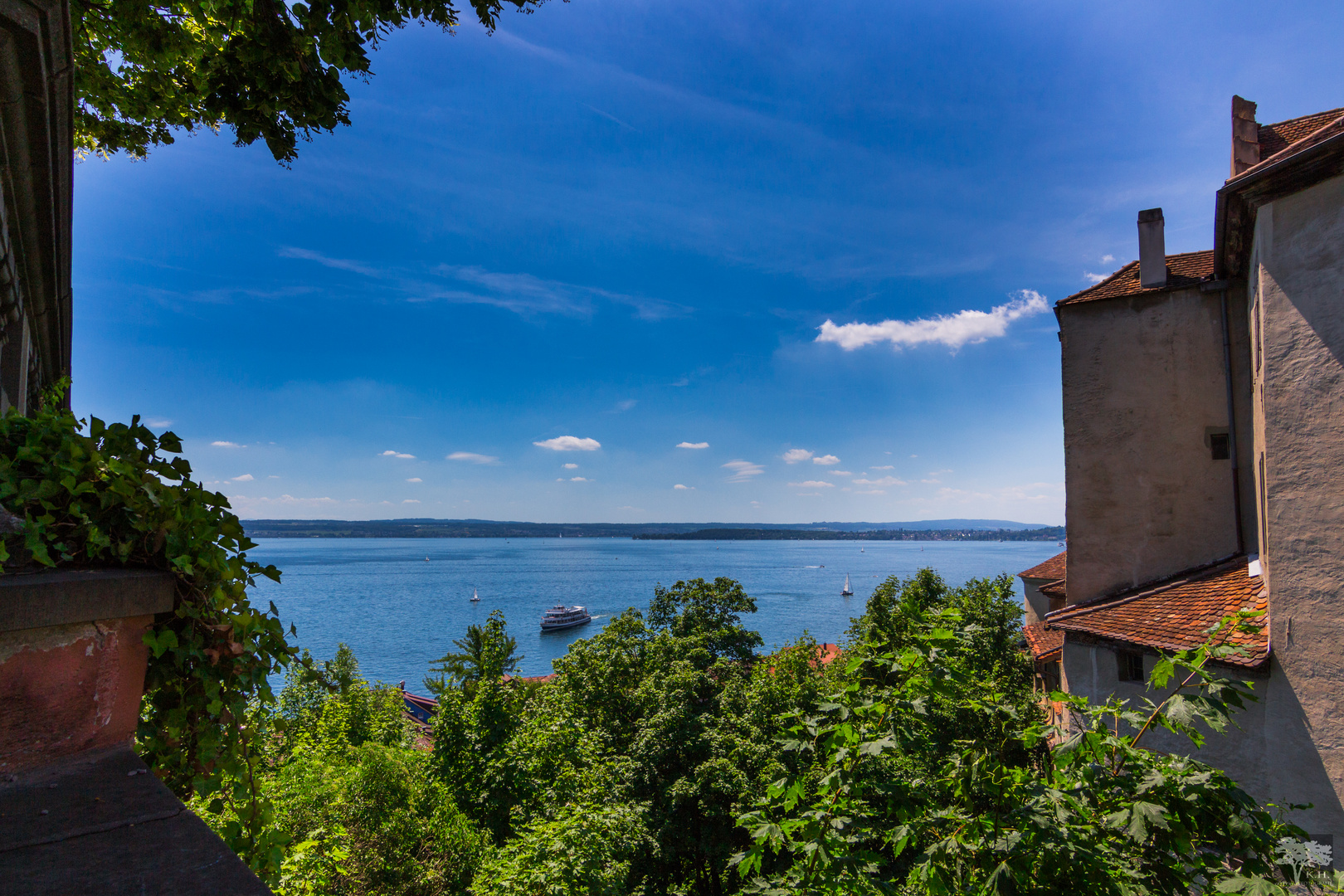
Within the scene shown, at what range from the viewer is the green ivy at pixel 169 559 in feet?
5.74

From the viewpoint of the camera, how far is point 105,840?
4.09 feet

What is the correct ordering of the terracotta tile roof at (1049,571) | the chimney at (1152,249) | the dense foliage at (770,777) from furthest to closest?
the terracotta tile roof at (1049,571)
the chimney at (1152,249)
the dense foliage at (770,777)

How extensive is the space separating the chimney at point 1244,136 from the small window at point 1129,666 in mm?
8368

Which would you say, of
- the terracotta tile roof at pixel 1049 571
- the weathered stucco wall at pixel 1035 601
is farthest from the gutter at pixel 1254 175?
the weathered stucco wall at pixel 1035 601

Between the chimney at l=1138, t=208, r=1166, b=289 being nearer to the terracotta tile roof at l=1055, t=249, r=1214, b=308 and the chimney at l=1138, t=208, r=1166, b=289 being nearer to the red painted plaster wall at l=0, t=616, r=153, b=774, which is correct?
the terracotta tile roof at l=1055, t=249, r=1214, b=308

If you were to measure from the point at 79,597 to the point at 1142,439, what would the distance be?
638 inches

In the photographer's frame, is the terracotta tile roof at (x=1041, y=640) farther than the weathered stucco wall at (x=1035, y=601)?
No

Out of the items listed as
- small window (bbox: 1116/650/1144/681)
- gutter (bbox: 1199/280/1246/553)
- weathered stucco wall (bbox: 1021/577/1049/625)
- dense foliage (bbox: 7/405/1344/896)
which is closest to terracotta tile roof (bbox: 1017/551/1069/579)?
weathered stucco wall (bbox: 1021/577/1049/625)

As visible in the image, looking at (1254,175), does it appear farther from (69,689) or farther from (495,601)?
(495,601)

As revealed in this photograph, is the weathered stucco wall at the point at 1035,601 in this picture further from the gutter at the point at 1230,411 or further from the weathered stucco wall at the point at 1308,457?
the weathered stucco wall at the point at 1308,457

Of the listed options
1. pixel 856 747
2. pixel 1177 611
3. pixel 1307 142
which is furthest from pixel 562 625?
pixel 856 747

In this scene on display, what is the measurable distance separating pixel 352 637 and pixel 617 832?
3239 inches

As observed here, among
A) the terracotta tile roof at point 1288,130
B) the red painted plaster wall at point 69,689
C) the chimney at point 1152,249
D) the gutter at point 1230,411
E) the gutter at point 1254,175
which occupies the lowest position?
the red painted plaster wall at point 69,689

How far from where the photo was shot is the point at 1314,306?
846 centimetres
